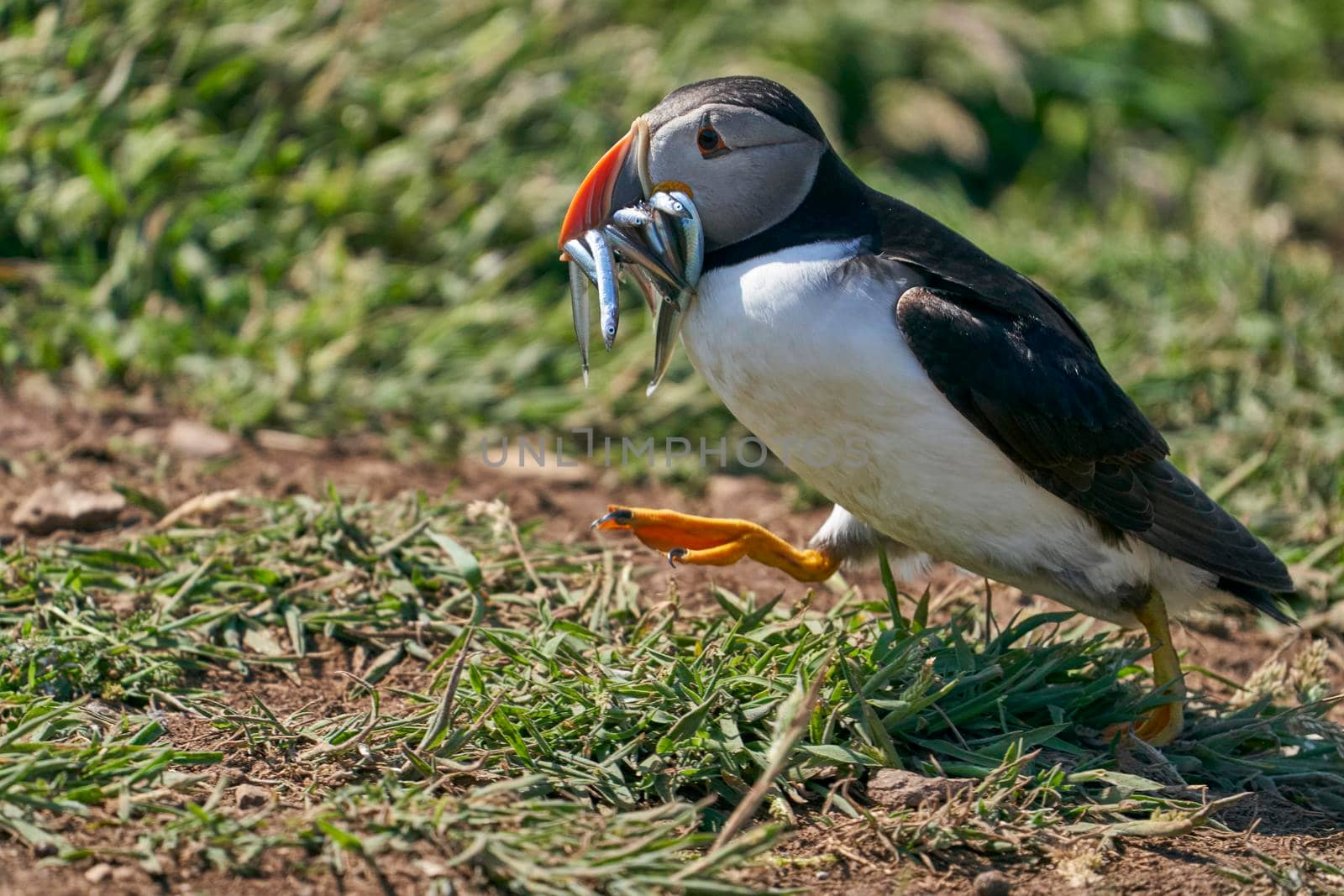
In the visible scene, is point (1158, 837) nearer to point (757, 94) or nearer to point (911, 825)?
point (911, 825)

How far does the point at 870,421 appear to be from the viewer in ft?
11.5

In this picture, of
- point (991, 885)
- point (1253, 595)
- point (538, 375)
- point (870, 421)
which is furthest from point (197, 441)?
point (1253, 595)

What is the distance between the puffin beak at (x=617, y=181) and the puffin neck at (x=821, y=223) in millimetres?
255

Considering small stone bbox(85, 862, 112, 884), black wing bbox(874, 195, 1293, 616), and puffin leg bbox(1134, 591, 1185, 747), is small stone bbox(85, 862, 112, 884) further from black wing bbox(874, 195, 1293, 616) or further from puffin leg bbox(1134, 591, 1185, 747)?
puffin leg bbox(1134, 591, 1185, 747)

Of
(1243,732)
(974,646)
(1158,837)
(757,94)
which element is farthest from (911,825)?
(757,94)

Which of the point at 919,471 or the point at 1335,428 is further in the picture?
the point at 1335,428

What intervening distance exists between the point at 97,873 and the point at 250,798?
367 millimetres

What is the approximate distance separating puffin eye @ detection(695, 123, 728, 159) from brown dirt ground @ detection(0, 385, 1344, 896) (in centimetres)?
116

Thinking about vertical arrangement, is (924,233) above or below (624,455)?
above

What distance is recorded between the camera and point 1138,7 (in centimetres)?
873

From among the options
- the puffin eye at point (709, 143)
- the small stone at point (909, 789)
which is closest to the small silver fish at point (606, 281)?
the puffin eye at point (709, 143)

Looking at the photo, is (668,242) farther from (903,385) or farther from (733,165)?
(903,385)

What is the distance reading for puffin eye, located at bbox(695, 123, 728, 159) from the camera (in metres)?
3.64

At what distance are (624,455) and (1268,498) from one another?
2294mm
